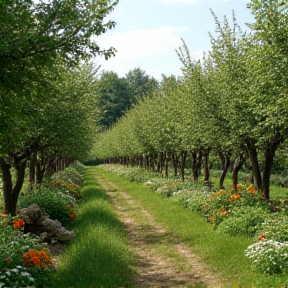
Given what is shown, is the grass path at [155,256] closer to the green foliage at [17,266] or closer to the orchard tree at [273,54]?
the green foliage at [17,266]

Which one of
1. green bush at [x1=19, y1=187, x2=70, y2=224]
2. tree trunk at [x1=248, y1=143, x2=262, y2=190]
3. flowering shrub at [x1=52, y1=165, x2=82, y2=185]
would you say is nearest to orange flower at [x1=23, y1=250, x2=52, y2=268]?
green bush at [x1=19, y1=187, x2=70, y2=224]

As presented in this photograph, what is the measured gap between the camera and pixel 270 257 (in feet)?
28.9

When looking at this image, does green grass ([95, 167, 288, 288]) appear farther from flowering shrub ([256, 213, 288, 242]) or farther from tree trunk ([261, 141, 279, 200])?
tree trunk ([261, 141, 279, 200])

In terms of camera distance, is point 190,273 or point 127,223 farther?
point 127,223

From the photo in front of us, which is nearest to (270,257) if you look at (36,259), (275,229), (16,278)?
(275,229)

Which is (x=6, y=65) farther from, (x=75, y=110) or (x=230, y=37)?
(x=230, y=37)

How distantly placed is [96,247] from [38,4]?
5943mm

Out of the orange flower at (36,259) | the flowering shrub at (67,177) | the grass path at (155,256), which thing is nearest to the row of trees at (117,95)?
the flowering shrub at (67,177)

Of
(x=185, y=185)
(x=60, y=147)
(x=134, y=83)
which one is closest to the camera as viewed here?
(x=60, y=147)

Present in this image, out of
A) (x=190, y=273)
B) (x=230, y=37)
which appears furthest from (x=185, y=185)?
(x=190, y=273)

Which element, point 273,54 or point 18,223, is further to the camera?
point 18,223

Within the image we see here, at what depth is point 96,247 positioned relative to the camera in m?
10.8

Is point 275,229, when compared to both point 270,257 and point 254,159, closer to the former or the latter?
point 270,257

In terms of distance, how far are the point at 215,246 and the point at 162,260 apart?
150cm
